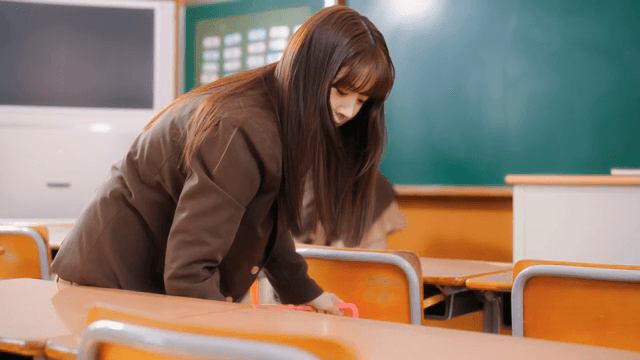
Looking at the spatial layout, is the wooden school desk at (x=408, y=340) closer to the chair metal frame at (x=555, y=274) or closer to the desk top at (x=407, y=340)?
the desk top at (x=407, y=340)

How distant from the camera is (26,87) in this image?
11.5 feet

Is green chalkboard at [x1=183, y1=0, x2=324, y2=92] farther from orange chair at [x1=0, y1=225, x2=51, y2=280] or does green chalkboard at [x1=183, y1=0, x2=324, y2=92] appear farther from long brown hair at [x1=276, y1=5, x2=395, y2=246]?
long brown hair at [x1=276, y1=5, x2=395, y2=246]

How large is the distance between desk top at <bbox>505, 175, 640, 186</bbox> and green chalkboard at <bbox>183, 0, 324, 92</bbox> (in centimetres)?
181

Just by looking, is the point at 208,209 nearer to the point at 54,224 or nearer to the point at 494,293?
the point at 494,293

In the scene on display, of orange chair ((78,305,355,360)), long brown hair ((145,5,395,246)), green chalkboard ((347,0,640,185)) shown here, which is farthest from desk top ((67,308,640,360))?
green chalkboard ((347,0,640,185))

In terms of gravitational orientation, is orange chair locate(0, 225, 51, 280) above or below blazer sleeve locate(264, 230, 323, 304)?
below

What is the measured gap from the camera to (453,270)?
2.06m

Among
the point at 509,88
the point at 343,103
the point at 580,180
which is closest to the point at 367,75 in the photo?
the point at 343,103

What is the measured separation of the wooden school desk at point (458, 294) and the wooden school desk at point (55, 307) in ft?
3.00

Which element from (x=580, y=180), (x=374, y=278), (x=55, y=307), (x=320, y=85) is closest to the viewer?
(x=55, y=307)

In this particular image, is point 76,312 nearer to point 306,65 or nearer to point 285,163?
point 285,163

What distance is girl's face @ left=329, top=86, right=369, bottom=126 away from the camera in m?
1.28

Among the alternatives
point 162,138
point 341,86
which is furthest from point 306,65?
point 162,138

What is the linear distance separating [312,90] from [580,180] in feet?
4.15
